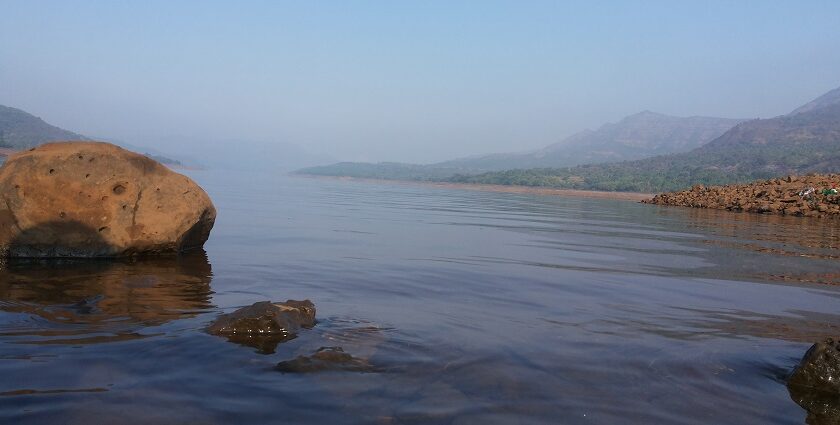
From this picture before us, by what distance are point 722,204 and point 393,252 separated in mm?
26547

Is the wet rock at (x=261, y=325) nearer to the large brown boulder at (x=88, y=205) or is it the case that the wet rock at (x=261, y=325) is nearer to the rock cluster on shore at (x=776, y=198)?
the large brown boulder at (x=88, y=205)

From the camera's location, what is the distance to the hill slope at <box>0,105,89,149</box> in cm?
11630

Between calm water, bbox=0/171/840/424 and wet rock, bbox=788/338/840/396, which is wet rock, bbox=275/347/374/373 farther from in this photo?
wet rock, bbox=788/338/840/396

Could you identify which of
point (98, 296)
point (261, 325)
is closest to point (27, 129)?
point (98, 296)

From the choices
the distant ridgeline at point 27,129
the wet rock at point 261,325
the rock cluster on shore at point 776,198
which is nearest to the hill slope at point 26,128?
the distant ridgeline at point 27,129

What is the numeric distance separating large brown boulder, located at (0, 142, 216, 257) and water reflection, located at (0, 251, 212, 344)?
0.32 metres

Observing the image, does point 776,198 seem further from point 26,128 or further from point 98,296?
point 26,128

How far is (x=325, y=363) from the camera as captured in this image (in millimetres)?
4391

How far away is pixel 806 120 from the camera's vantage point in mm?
142500

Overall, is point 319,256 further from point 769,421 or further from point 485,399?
point 769,421

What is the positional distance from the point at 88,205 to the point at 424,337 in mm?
6315

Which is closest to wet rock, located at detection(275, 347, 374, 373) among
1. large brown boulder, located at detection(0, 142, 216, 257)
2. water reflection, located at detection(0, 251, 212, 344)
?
water reflection, located at detection(0, 251, 212, 344)

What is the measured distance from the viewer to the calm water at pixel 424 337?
366 cm

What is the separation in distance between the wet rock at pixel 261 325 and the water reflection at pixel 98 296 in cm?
68
